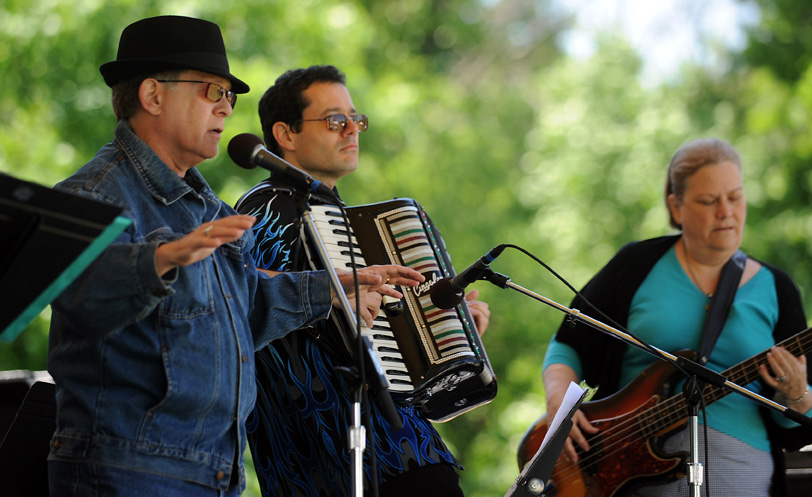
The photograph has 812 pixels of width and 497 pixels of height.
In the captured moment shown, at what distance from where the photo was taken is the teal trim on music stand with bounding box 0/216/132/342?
1903mm

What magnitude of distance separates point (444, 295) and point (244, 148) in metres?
0.81

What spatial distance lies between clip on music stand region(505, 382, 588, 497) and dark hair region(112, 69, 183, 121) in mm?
1666

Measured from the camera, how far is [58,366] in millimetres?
2338

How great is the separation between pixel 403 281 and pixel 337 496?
31.5 inches

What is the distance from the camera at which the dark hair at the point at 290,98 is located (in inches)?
146

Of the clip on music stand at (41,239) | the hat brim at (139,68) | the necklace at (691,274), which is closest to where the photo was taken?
the clip on music stand at (41,239)

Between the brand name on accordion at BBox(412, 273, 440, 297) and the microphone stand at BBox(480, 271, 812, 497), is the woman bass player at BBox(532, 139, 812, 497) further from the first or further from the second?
the brand name on accordion at BBox(412, 273, 440, 297)

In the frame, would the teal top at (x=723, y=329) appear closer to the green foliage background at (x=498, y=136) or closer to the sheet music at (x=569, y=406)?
the sheet music at (x=569, y=406)

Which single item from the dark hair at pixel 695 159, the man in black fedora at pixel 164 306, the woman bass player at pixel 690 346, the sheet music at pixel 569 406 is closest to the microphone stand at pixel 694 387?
the sheet music at pixel 569 406

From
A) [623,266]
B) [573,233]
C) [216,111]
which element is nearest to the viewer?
[216,111]

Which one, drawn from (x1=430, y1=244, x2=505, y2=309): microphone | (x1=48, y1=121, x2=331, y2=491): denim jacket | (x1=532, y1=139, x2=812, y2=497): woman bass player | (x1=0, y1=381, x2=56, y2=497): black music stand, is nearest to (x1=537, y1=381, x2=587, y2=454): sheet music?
(x1=430, y1=244, x2=505, y2=309): microphone

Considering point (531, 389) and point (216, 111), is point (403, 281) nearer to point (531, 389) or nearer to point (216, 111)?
point (216, 111)

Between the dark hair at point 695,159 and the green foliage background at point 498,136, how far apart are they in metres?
5.51

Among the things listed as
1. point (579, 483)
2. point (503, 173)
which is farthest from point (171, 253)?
point (503, 173)
